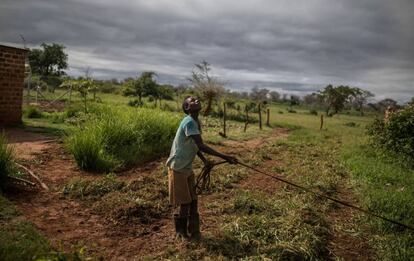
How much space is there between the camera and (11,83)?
481 inches

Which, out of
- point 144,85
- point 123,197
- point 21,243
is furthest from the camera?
point 144,85

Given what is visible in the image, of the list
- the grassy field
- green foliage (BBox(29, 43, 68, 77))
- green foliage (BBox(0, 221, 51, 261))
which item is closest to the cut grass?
the grassy field

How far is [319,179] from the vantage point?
9.10 metres

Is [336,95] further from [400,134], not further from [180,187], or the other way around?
[180,187]

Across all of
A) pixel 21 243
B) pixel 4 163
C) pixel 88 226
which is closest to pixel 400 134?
pixel 88 226

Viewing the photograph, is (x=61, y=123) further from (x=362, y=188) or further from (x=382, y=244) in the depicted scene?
(x=382, y=244)

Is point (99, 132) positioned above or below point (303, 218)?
above

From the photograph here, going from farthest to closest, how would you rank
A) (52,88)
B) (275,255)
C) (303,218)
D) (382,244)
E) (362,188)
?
(52,88) → (362,188) → (303,218) → (382,244) → (275,255)

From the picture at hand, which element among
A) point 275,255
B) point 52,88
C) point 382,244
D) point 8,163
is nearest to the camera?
point 275,255

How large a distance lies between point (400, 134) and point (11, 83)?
1123 cm

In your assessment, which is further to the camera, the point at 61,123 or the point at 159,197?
the point at 61,123

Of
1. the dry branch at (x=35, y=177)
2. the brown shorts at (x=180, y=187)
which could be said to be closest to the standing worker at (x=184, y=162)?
the brown shorts at (x=180, y=187)

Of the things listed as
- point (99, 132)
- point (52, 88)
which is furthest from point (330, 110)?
point (99, 132)

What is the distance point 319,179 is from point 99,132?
4.76 metres
